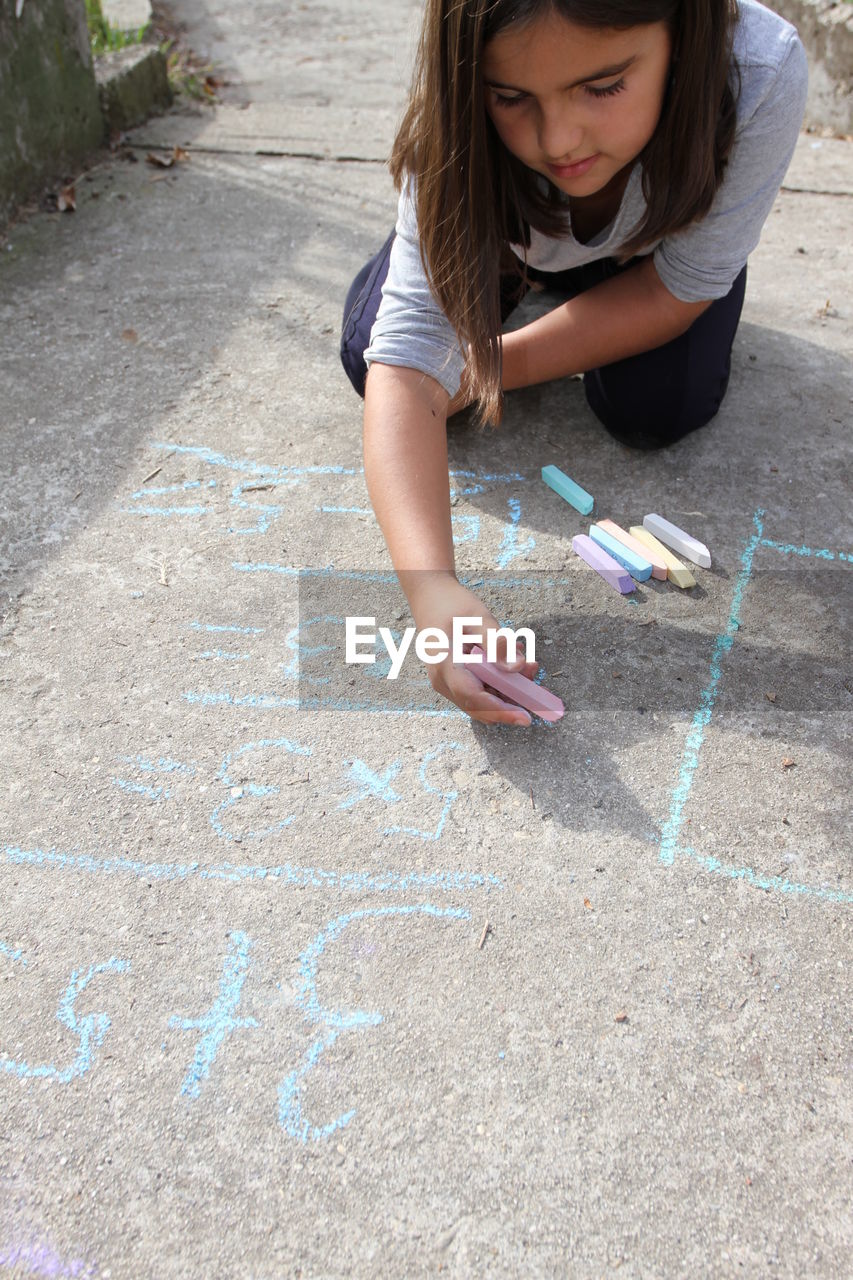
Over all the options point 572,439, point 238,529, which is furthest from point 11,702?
point 572,439

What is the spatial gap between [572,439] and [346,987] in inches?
55.2

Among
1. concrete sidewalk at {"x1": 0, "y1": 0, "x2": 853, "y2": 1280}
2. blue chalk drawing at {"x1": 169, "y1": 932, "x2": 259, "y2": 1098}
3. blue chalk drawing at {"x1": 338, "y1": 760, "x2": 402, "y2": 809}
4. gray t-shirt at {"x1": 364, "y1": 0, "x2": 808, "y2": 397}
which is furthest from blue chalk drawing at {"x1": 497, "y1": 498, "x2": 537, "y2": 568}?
blue chalk drawing at {"x1": 169, "y1": 932, "x2": 259, "y2": 1098}

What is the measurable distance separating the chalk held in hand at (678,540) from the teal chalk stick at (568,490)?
12cm

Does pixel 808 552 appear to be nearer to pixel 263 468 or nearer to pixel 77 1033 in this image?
pixel 263 468

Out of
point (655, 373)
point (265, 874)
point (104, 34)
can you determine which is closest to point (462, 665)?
point (265, 874)

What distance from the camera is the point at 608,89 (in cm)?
150

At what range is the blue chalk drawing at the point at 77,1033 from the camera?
1339mm

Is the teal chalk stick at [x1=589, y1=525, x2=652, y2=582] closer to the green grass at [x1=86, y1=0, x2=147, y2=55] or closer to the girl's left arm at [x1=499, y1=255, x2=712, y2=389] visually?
the girl's left arm at [x1=499, y1=255, x2=712, y2=389]

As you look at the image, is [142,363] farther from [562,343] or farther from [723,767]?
[723,767]

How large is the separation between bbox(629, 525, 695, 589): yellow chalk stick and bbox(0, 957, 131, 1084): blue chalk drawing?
117cm

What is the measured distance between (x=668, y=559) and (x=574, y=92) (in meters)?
0.85

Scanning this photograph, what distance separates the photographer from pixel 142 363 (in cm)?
265

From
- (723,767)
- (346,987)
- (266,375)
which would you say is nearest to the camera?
(346,987)

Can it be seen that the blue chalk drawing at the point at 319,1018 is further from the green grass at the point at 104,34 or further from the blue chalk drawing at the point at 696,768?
the green grass at the point at 104,34
